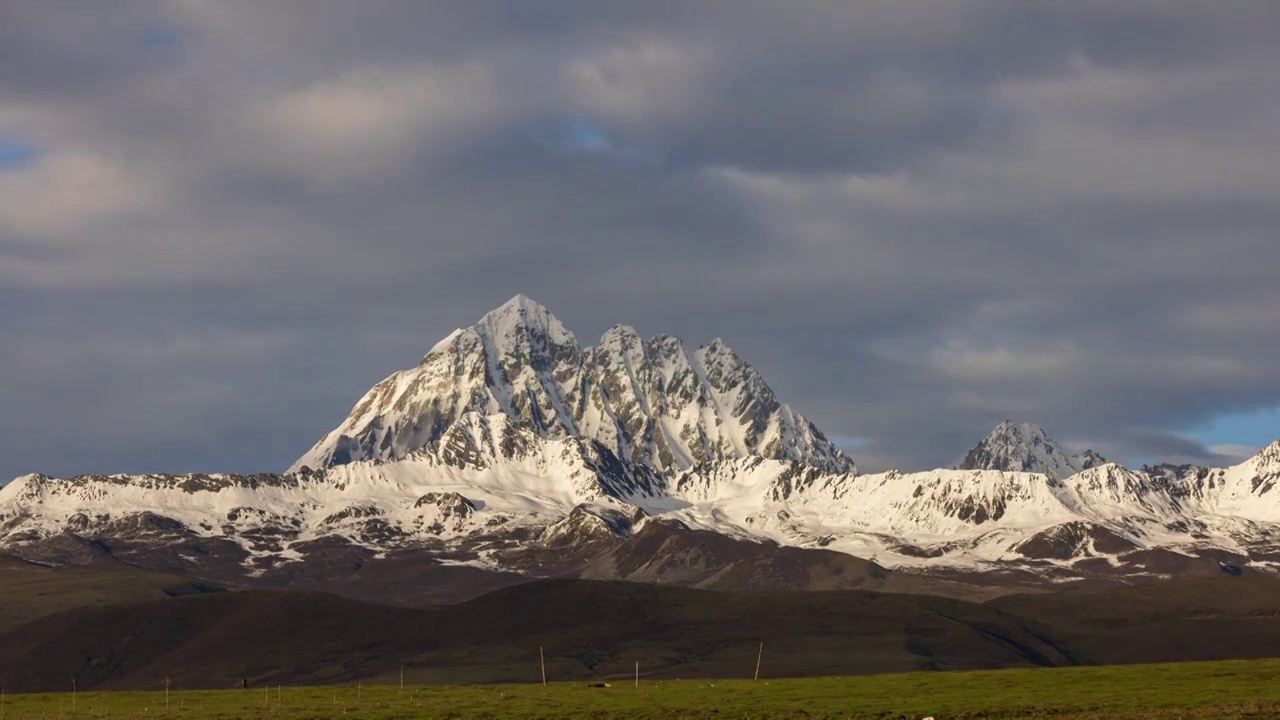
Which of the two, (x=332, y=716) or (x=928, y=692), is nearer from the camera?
(x=332, y=716)

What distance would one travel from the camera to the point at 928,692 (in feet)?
527

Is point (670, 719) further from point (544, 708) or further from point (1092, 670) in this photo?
point (1092, 670)

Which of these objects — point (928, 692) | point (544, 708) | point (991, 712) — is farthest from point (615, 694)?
point (991, 712)

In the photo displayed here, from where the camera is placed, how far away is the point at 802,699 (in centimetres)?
15750

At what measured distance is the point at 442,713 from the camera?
14912cm

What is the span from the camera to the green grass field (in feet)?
468

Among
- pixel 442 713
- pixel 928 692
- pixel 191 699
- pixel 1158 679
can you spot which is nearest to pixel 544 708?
pixel 442 713

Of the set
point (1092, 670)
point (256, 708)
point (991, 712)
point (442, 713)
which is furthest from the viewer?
point (1092, 670)

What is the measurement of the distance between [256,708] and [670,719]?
40.3 meters

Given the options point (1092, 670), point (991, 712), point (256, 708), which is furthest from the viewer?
point (1092, 670)

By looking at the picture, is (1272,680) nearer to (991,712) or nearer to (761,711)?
(991,712)

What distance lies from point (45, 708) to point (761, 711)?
2683 inches

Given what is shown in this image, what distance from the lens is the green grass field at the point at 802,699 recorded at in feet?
468

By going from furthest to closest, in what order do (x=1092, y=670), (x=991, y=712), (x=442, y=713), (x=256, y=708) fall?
(x=1092, y=670) < (x=256, y=708) < (x=442, y=713) < (x=991, y=712)
